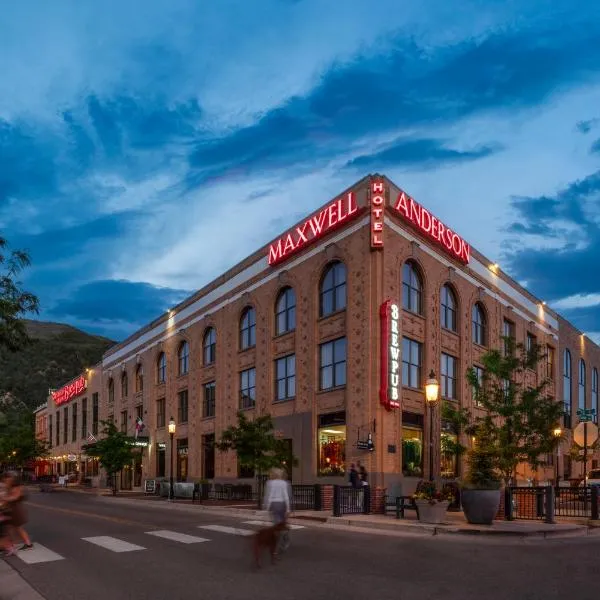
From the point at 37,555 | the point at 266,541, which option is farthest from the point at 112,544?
the point at 266,541

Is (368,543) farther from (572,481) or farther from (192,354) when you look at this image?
(192,354)

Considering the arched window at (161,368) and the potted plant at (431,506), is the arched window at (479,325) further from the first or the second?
the arched window at (161,368)

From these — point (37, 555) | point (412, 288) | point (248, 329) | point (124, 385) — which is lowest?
point (37, 555)

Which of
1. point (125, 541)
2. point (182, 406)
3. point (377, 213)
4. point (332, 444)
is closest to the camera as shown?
point (125, 541)

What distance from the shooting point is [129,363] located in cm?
6406

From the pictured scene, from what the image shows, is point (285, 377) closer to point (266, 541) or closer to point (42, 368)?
point (266, 541)

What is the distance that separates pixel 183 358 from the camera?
53.9 metres

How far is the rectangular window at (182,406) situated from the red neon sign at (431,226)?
22.9m

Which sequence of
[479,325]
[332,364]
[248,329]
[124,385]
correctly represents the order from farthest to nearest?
[124,385] → [248,329] → [479,325] → [332,364]

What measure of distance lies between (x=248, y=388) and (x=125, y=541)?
26.4 metres

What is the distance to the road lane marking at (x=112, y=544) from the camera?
15.9 meters

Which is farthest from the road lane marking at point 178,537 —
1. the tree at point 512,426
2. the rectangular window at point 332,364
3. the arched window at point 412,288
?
the arched window at point 412,288

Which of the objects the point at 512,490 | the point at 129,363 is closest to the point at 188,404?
the point at 129,363

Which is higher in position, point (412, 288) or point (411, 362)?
point (412, 288)
